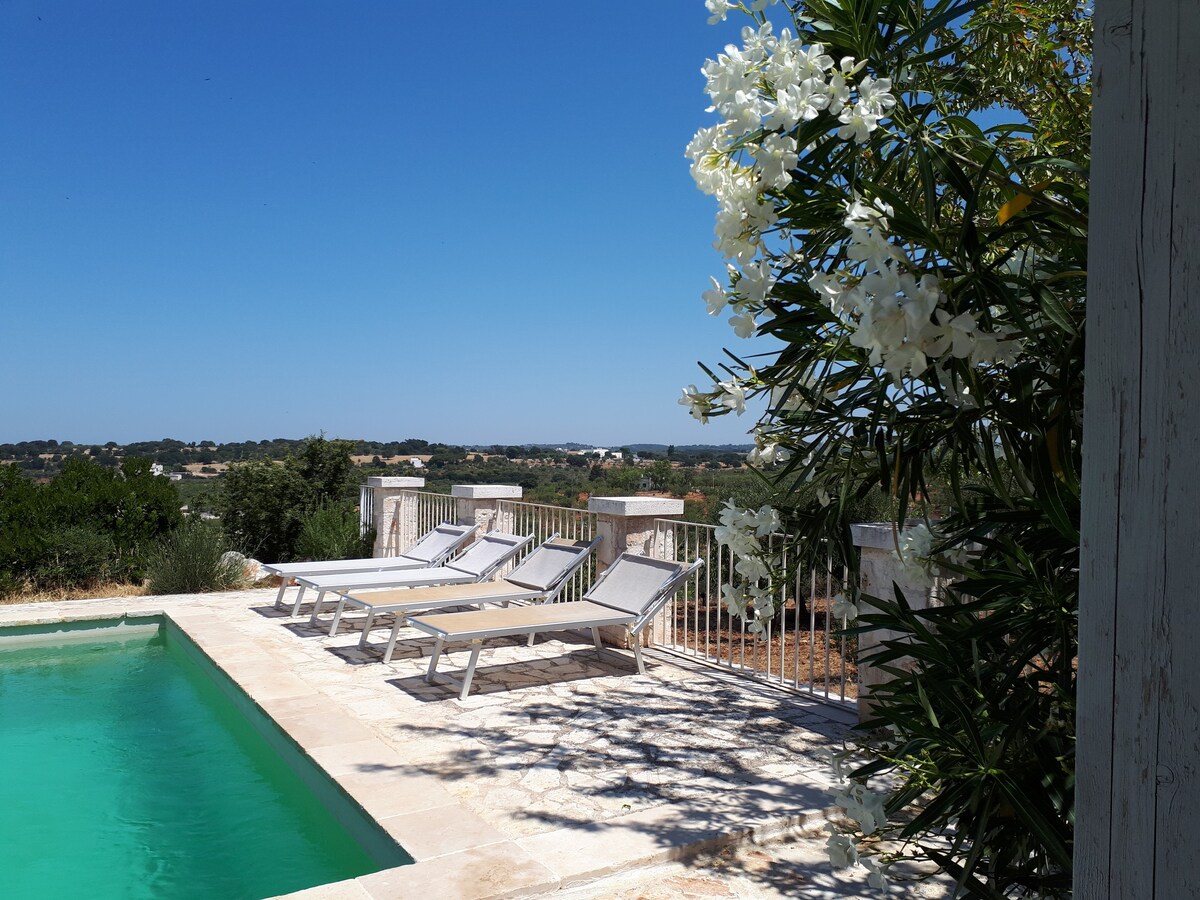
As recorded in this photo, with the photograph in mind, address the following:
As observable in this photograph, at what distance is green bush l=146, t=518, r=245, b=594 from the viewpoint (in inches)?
405

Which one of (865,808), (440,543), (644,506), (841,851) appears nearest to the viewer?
(865,808)

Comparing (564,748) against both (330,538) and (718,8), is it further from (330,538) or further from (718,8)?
(330,538)

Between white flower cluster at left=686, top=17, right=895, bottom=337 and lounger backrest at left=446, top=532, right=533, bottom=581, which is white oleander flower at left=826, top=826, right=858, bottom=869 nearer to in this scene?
white flower cluster at left=686, top=17, right=895, bottom=337

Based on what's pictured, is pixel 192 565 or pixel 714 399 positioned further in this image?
pixel 192 565

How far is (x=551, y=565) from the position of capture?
7.52 metres

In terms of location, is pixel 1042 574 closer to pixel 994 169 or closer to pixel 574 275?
pixel 994 169

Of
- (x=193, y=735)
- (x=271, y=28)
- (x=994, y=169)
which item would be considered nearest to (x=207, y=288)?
(x=271, y=28)

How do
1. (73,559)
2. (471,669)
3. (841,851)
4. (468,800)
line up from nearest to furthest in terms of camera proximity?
(841,851) < (468,800) < (471,669) < (73,559)

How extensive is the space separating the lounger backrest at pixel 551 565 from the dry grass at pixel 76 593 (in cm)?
555

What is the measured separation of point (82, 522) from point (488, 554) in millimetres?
5725

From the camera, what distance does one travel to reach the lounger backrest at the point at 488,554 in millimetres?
8148

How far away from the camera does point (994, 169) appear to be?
1.61 metres

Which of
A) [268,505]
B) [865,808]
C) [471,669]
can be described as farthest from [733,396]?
[268,505]

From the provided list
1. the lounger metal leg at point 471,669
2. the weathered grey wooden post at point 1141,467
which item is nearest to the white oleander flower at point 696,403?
the weathered grey wooden post at point 1141,467
